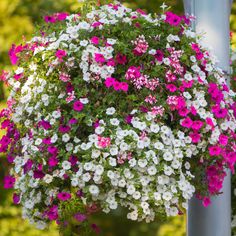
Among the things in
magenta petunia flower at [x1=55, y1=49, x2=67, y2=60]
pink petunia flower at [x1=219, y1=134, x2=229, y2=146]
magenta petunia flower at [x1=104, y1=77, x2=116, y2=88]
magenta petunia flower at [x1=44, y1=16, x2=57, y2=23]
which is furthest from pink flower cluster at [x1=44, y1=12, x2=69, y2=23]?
pink petunia flower at [x1=219, y1=134, x2=229, y2=146]

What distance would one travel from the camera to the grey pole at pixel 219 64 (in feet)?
12.2

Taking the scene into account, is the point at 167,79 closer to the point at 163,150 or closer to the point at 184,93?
the point at 184,93

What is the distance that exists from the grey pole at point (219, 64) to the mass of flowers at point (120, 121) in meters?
0.34

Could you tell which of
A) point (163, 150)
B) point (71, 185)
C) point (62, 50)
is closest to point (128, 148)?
point (163, 150)

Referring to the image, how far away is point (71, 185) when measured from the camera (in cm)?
326

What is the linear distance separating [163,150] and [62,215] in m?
0.57

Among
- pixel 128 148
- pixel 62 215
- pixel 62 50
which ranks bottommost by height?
pixel 62 215

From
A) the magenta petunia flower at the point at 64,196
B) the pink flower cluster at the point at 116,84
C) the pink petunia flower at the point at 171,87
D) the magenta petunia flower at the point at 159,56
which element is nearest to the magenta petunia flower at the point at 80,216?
the magenta petunia flower at the point at 64,196

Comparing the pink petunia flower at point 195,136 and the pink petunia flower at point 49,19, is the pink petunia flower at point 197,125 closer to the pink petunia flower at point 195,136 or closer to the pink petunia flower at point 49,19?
the pink petunia flower at point 195,136

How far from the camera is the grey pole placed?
3725 mm

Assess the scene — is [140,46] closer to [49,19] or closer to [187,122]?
[187,122]

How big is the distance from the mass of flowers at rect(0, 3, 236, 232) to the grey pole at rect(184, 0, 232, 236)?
1.12 ft

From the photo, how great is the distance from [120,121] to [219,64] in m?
0.92

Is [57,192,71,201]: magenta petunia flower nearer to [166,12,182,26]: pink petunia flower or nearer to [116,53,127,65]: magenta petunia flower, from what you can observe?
[116,53,127,65]: magenta petunia flower
